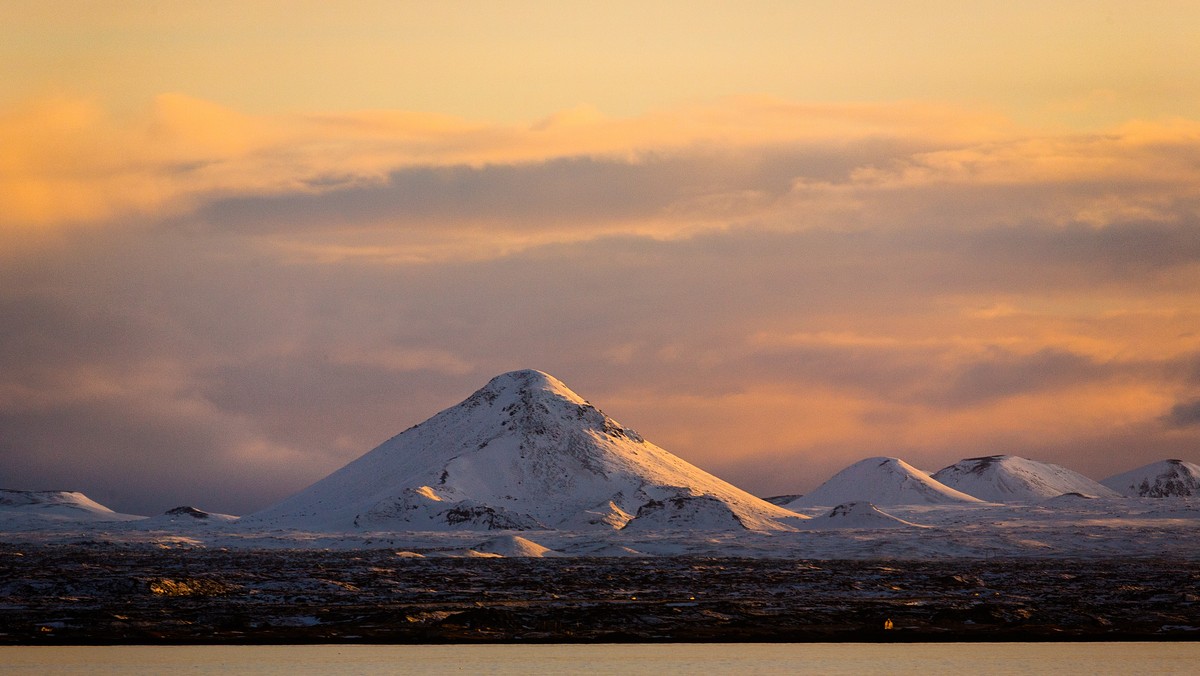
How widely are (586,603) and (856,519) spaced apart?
126m

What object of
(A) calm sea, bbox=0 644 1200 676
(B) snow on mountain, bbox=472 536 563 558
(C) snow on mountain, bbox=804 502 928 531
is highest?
(C) snow on mountain, bbox=804 502 928 531

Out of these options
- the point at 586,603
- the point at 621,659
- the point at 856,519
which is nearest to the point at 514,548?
the point at 856,519

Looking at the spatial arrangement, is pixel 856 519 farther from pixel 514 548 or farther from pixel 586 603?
pixel 586 603

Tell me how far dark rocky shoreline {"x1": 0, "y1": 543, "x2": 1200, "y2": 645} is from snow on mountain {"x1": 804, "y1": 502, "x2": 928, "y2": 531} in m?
77.3

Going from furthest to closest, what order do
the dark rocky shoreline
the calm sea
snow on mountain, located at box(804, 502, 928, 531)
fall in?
snow on mountain, located at box(804, 502, 928, 531), the dark rocky shoreline, the calm sea

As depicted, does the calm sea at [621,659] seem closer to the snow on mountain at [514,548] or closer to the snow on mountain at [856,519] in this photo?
the snow on mountain at [514,548]

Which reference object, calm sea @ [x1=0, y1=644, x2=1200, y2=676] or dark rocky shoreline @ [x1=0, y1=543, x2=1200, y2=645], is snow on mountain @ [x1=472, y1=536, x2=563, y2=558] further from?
calm sea @ [x1=0, y1=644, x2=1200, y2=676]

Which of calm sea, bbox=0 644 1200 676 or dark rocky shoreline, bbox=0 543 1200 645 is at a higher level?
dark rocky shoreline, bbox=0 543 1200 645

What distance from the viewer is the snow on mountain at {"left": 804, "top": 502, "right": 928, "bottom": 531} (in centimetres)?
18400

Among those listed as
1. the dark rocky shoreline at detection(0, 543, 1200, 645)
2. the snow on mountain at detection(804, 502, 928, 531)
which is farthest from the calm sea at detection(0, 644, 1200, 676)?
the snow on mountain at detection(804, 502, 928, 531)

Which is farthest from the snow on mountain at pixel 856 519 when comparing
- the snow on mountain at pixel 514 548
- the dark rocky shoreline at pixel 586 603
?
the dark rocky shoreline at pixel 586 603

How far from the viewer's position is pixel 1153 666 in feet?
143

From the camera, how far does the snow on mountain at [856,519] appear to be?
18400 centimetres

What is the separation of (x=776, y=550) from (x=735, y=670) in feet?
331
